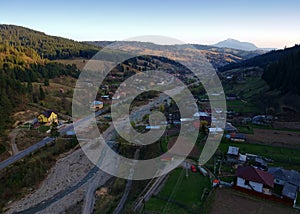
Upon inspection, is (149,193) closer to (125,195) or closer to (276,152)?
(125,195)

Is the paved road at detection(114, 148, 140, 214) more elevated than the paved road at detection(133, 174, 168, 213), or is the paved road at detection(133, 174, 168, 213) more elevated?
the paved road at detection(133, 174, 168, 213)

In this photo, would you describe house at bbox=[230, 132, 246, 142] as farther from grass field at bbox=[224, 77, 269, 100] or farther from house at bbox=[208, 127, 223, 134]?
grass field at bbox=[224, 77, 269, 100]

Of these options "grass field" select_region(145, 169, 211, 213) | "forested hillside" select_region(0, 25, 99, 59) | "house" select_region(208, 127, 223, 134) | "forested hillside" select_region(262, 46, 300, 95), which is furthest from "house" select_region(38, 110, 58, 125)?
"forested hillside" select_region(0, 25, 99, 59)

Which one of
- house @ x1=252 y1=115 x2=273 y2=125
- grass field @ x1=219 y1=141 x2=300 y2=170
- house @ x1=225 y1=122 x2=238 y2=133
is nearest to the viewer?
grass field @ x1=219 y1=141 x2=300 y2=170

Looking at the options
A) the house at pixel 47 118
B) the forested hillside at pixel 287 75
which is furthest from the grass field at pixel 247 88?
the house at pixel 47 118

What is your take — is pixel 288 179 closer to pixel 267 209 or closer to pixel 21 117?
pixel 267 209

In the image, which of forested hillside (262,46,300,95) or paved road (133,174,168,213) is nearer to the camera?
paved road (133,174,168,213)

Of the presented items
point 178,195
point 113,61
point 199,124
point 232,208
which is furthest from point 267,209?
point 113,61
